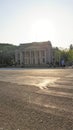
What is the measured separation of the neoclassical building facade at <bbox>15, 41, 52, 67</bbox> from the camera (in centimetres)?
10006

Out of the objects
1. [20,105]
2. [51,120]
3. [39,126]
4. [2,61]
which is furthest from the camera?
[2,61]

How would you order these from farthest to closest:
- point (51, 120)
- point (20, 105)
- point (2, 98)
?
1. point (2, 98)
2. point (20, 105)
3. point (51, 120)

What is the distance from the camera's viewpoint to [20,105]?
890cm

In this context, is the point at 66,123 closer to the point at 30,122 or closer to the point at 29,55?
the point at 30,122

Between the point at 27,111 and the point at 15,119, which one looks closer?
the point at 15,119

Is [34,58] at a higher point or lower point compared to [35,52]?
lower

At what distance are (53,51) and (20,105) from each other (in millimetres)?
102290

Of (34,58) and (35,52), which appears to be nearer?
(35,52)

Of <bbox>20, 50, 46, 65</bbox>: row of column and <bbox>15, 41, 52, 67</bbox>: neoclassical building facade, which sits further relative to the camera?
<bbox>20, 50, 46, 65</bbox>: row of column

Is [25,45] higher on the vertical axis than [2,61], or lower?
higher

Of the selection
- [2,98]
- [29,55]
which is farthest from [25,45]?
[2,98]

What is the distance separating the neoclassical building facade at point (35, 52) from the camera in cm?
10006

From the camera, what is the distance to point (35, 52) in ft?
334

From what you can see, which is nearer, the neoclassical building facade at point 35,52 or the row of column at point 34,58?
the neoclassical building facade at point 35,52
